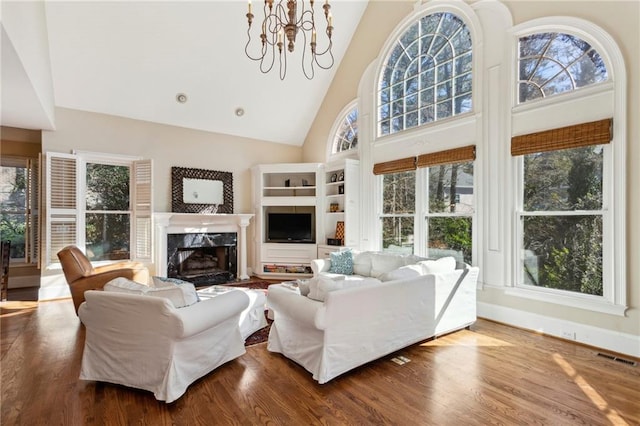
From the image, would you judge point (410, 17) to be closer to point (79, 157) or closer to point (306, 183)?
point (306, 183)

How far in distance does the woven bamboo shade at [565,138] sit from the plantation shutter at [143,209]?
5.52 metres

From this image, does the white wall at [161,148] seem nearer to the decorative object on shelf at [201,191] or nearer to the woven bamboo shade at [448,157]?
the decorative object on shelf at [201,191]

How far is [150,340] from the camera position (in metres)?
2.30

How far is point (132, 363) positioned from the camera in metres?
2.37

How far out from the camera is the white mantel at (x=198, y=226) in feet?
19.0

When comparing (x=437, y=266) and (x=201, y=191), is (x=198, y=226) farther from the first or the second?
(x=437, y=266)

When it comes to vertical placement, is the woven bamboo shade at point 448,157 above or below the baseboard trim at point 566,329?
above

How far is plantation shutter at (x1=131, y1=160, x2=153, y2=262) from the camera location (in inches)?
221

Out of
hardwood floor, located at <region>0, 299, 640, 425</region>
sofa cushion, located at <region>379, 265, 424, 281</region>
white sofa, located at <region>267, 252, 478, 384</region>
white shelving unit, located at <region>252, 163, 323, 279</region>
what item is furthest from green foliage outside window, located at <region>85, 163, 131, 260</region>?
sofa cushion, located at <region>379, 265, 424, 281</region>

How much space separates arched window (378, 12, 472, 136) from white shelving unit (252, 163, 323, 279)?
6.12 ft

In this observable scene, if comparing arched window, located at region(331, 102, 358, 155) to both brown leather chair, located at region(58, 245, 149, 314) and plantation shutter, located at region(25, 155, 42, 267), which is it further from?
plantation shutter, located at region(25, 155, 42, 267)

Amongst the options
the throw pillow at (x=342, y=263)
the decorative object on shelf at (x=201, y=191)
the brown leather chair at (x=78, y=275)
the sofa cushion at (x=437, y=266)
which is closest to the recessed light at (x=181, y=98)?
the decorative object on shelf at (x=201, y=191)

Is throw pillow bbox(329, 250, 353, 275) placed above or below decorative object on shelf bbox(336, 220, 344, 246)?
below

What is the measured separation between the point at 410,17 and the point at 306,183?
352cm
